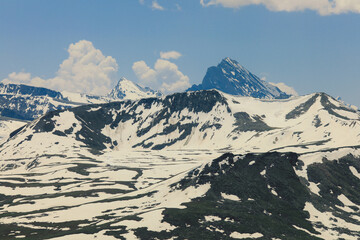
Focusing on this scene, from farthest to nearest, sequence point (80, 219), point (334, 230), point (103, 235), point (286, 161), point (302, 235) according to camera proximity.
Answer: point (286, 161)
point (80, 219)
point (334, 230)
point (302, 235)
point (103, 235)

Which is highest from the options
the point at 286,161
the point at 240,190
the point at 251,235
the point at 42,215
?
the point at 286,161

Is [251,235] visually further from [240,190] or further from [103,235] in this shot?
[103,235]

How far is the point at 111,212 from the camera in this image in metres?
174

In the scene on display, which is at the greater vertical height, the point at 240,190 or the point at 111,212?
the point at 240,190

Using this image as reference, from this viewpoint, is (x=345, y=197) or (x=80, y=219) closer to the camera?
(x=80, y=219)

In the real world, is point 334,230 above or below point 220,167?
below

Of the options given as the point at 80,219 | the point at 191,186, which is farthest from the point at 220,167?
the point at 80,219

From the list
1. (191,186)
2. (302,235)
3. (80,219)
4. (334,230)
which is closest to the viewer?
(302,235)

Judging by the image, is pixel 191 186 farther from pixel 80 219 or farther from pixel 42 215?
pixel 42 215

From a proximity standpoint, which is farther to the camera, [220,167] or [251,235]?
[220,167]

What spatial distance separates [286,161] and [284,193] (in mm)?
26190

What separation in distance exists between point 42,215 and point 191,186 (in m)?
67.4

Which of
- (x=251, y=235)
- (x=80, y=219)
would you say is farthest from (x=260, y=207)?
(x=80, y=219)

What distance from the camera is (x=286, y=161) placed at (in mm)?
196125
